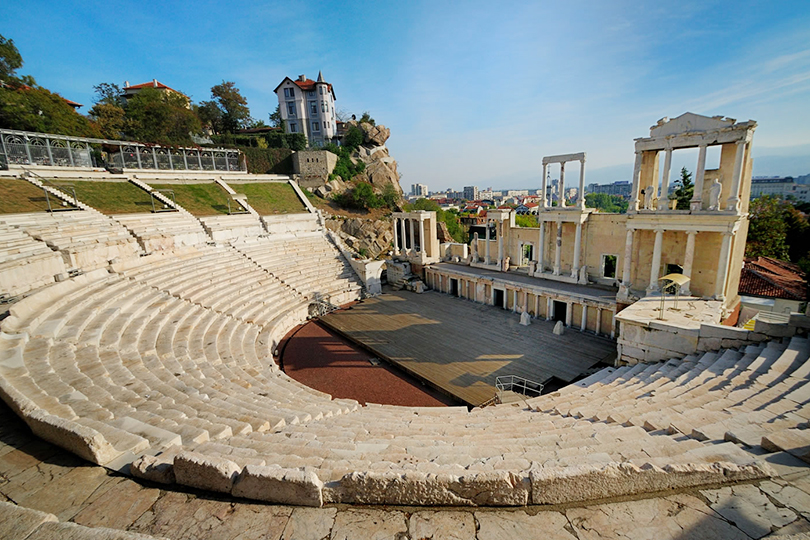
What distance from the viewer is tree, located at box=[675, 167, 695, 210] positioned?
98.8 ft

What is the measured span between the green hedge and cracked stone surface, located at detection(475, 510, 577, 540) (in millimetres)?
44689

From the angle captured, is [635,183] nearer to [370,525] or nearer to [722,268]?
[722,268]

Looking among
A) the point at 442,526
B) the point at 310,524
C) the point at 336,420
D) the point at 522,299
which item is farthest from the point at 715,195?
the point at 310,524

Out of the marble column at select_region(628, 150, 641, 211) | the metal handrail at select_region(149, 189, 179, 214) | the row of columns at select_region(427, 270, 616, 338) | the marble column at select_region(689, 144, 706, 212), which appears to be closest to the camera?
the marble column at select_region(689, 144, 706, 212)

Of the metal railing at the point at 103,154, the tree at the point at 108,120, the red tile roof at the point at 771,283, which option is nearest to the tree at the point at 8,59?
the tree at the point at 108,120

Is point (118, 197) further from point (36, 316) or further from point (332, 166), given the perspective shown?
point (332, 166)

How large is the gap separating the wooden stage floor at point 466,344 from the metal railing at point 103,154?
845 inches

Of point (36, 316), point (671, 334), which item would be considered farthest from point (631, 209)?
point (36, 316)

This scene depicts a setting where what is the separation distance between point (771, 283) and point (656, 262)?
10141 millimetres

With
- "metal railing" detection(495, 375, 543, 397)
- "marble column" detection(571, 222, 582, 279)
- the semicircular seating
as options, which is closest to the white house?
"marble column" detection(571, 222, 582, 279)

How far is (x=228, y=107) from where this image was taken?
162 feet

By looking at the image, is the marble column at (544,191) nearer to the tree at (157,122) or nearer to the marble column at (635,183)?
the marble column at (635,183)

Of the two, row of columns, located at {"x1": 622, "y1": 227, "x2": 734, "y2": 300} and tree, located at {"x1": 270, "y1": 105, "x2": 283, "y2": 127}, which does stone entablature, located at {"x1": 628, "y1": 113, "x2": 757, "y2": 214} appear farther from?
tree, located at {"x1": 270, "y1": 105, "x2": 283, "y2": 127}

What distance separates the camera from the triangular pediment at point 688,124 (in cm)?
1375
